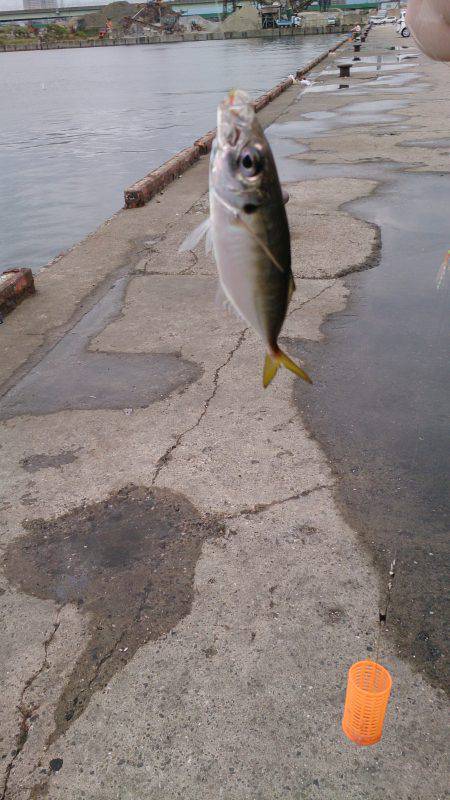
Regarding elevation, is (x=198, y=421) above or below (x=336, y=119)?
below

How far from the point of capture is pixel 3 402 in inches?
186

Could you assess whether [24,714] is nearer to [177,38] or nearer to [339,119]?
[339,119]

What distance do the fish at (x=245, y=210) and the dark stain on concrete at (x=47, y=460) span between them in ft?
9.47

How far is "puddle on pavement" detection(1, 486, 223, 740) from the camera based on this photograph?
275cm

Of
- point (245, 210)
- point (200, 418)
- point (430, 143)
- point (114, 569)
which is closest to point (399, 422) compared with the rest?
point (200, 418)

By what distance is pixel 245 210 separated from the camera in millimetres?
1276

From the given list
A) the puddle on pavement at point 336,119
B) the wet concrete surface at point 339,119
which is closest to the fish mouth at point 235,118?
the puddle on pavement at point 336,119

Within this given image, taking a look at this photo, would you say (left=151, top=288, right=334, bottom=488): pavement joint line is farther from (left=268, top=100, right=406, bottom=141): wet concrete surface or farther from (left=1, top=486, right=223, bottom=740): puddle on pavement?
(left=268, top=100, right=406, bottom=141): wet concrete surface

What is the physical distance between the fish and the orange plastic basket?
1.49 m

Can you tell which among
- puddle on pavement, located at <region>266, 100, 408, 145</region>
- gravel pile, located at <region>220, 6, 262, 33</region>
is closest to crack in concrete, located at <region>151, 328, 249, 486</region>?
puddle on pavement, located at <region>266, 100, 408, 145</region>

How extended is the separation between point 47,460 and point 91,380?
1073 millimetres

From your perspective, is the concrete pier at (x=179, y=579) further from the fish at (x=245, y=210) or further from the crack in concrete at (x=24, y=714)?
the fish at (x=245, y=210)

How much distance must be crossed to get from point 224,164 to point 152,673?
2.18m

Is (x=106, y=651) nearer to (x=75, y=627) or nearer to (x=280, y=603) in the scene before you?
(x=75, y=627)
